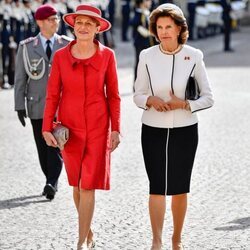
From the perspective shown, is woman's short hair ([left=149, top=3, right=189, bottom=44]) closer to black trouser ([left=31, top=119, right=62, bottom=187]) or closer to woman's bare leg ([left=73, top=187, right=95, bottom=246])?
woman's bare leg ([left=73, top=187, right=95, bottom=246])

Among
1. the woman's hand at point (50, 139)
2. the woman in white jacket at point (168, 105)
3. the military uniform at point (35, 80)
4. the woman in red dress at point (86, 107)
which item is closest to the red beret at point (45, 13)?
the military uniform at point (35, 80)

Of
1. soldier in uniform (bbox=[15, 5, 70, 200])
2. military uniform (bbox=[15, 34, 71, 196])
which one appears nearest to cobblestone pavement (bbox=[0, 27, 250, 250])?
military uniform (bbox=[15, 34, 71, 196])

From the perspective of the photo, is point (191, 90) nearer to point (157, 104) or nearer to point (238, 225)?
point (157, 104)

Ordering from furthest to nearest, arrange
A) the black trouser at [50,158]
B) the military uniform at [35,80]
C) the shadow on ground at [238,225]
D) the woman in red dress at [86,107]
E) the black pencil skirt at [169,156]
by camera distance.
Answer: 1. the black trouser at [50,158]
2. the military uniform at [35,80]
3. the shadow on ground at [238,225]
4. the woman in red dress at [86,107]
5. the black pencil skirt at [169,156]

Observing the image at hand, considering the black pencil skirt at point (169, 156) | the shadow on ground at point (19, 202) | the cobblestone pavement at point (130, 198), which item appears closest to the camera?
the black pencil skirt at point (169, 156)

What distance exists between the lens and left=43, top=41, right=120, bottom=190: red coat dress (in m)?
6.34

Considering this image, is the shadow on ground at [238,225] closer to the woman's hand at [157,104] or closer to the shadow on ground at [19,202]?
the woman's hand at [157,104]

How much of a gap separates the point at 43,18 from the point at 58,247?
7.64ft

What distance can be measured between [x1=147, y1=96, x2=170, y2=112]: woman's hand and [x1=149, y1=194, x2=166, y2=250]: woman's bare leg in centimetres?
54

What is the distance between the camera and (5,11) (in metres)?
19.0

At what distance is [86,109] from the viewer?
6.34m

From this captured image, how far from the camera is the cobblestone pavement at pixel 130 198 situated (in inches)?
271

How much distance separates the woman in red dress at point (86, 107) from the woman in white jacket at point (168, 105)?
0.23 m

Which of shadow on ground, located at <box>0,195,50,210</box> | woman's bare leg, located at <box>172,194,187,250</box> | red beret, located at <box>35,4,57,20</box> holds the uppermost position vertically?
red beret, located at <box>35,4,57,20</box>
